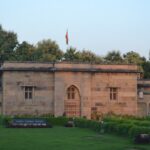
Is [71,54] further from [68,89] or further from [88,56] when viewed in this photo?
[68,89]

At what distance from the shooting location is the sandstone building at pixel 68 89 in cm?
4225

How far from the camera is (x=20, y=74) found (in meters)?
42.5

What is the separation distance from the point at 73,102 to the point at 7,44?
82.8 ft

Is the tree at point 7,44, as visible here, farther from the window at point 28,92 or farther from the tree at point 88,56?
the window at point 28,92

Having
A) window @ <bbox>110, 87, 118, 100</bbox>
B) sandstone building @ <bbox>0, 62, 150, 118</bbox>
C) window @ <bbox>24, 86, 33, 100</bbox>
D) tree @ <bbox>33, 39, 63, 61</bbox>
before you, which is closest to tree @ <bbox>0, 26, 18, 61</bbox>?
tree @ <bbox>33, 39, 63, 61</bbox>

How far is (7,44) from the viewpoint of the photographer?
66000 millimetres

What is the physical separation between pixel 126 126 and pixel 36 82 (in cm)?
1961

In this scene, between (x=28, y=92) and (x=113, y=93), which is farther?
(x=113, y=93)

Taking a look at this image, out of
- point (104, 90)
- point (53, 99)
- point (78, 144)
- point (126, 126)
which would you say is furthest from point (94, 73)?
point (78, 144)

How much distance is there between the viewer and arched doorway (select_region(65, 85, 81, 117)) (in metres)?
43.4

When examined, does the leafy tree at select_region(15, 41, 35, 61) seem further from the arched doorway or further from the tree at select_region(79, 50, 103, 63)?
the arched doorway

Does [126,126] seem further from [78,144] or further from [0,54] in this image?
[0,54]

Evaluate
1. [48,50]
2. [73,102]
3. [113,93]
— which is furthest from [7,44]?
[113,93]

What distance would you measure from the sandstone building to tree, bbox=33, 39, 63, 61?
75.2ft
